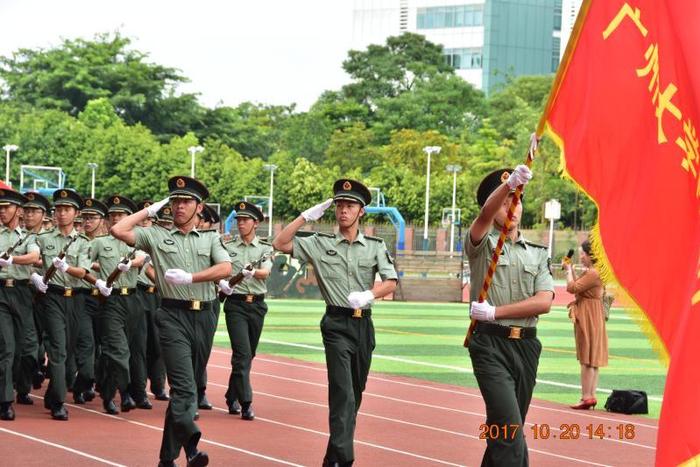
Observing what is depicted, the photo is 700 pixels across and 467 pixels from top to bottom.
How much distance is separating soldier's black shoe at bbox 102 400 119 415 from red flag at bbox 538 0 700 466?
26.9ft

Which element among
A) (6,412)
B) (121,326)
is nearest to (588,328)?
(121,326)

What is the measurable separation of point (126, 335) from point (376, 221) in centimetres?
6033

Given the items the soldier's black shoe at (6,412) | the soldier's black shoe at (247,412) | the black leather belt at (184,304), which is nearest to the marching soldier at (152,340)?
the soldier's black shoe at (247,412)

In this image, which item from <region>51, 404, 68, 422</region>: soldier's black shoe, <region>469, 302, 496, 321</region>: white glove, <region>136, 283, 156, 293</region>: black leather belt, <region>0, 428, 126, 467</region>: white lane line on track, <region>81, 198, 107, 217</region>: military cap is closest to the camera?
<region>469, 302, 496, 321</region>: white glove

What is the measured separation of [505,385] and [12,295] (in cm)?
689

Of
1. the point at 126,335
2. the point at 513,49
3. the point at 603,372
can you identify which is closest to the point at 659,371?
the point at 603,372

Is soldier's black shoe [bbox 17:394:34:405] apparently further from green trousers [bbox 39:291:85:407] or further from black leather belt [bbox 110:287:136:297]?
black leather belt [bbox 110:287:136:297]

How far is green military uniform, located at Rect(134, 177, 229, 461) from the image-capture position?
1008 cm

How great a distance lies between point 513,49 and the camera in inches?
4520

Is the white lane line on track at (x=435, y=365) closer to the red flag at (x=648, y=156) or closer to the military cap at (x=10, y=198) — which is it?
the military cap at (x=10, y=198)

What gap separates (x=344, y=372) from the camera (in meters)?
10.4

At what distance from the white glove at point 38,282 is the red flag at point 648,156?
8.16 meters

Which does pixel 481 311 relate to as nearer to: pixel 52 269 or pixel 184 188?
pixel 184 188

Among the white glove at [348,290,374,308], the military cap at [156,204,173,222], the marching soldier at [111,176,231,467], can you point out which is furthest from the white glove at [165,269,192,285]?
the military cap at [156,204,173,222]
